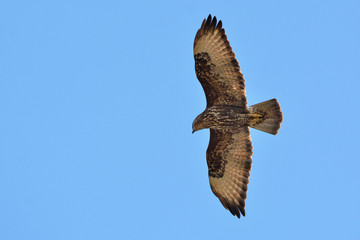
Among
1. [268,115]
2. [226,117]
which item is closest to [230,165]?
[226,117]

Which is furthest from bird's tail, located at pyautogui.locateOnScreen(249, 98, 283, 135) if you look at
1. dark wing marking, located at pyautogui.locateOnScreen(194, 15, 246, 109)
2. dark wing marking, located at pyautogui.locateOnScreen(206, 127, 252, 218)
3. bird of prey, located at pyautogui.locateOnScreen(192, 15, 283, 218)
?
dark wing marking, located at pyautogui.locateOnScreen(206, 127, 252, 218)

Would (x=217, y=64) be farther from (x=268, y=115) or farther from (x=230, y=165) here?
(x=230, y=165)

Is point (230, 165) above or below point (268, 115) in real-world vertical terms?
below

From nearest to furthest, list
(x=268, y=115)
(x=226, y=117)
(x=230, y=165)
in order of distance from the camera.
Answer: (x=268, y=115) < (x=226, y=117) < (x=230, y=165)

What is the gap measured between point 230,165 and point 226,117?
1132mm

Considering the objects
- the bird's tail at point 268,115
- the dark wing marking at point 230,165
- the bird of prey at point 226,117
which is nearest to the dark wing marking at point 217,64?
the bird of prey at point 226,117

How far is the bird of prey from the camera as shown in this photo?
11.2m

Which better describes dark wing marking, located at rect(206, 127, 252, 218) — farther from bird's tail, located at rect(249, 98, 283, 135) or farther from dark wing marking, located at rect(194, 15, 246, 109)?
dark wing marking, located at rect(194, 15, 246, 109)

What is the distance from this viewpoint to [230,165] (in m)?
12.1

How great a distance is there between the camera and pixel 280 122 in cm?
1157

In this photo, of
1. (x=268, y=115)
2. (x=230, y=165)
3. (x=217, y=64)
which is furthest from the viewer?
(x=230, y=165)

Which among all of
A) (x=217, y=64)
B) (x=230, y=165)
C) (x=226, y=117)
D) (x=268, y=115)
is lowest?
(x=230, y=165)

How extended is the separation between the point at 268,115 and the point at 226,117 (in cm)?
86

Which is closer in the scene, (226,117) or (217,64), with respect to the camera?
(217,64)
